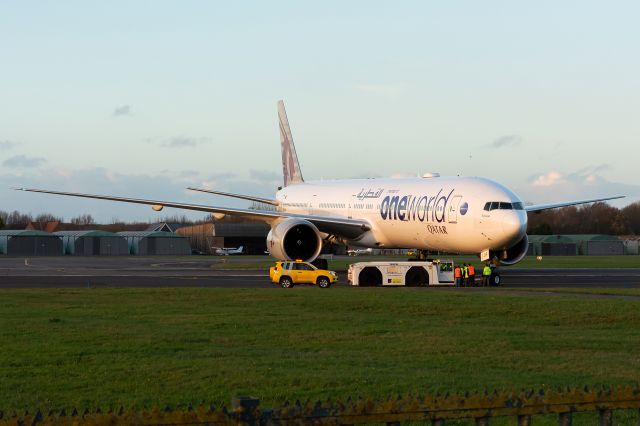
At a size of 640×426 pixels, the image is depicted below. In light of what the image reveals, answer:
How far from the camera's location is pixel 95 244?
4530 inches

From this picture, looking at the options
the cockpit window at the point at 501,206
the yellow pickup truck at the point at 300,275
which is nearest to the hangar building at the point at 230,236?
the yellow pickup truck at the point at 300,275

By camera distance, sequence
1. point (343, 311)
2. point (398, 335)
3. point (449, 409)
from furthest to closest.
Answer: point (343, 311)
point (398, 335)
point (449, 409)

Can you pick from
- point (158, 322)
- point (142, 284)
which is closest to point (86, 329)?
point (158, 322)

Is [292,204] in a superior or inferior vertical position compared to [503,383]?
superior

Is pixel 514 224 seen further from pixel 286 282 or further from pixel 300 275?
pixel 286 282

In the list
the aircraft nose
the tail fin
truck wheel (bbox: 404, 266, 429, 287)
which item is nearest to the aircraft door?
the aircraft nose

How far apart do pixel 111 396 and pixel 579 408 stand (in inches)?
334

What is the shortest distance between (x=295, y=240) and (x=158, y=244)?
6935 cm

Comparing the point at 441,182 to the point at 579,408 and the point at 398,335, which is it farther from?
the point at 579,408

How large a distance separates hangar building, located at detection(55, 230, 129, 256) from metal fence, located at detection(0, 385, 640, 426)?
361 feet

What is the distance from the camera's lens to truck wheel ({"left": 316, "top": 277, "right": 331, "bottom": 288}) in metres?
40.6

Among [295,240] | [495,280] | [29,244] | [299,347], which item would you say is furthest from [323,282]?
[29,244]

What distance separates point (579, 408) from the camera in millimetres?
6793

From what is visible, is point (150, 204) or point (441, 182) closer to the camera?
point (441, 182)
